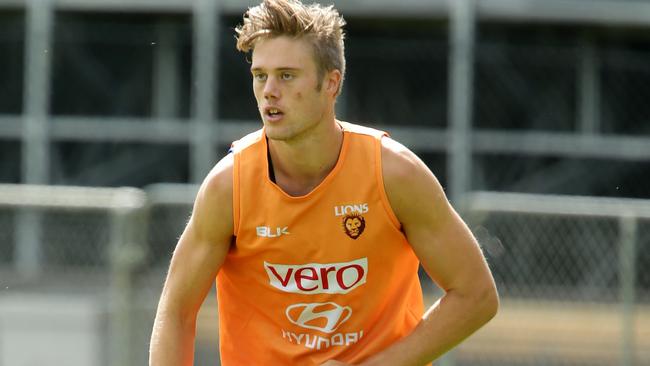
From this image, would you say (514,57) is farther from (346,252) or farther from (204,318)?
(346,252)

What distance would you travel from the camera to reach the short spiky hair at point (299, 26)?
13.2 ft

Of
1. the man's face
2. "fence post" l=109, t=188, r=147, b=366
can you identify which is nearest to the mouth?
the man's face

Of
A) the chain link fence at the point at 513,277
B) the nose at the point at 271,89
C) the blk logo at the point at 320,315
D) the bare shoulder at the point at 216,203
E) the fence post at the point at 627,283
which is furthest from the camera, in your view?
the fence post at the point at 627,283

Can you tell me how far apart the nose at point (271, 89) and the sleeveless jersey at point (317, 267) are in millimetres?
304

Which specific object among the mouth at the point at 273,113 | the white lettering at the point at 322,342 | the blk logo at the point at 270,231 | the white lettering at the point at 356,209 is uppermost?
the mouth at the point at 273,113

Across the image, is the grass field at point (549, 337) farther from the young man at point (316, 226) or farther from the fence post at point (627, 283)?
the young man at point (316, 226)

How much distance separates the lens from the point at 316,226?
168 inches

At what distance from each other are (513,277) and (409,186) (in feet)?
15.2

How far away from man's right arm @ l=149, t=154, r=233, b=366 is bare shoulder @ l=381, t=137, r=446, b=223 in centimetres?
55

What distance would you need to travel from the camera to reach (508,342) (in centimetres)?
858

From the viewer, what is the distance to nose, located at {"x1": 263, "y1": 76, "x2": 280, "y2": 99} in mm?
4004

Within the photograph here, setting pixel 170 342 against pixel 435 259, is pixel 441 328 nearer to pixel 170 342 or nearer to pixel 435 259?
pixel 435 259

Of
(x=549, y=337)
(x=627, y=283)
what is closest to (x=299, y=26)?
(x=627, y=283)

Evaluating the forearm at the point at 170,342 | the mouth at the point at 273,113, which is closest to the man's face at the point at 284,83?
the mouth at the point at 273,113
